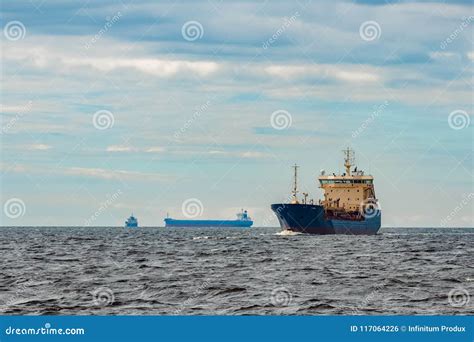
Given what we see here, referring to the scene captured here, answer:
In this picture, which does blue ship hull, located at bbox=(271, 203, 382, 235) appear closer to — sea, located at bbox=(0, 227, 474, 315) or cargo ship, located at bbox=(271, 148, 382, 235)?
cargo ship, located at bbox=(271, 148, 382, 235)

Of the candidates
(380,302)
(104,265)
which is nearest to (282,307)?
(380,302)

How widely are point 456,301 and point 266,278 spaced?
37.4 ft

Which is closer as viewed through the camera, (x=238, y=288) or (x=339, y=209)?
(x=238, y=288)

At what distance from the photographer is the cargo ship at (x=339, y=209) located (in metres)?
108

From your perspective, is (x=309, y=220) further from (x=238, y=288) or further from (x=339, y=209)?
(x=238, y=288)

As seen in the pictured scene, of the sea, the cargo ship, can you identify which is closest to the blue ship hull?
the cargo ship

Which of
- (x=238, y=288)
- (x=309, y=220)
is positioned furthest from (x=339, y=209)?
(x=238, y=288)

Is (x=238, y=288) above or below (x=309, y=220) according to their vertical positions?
below

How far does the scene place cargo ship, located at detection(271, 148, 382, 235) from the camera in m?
108

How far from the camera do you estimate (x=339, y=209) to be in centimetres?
11450

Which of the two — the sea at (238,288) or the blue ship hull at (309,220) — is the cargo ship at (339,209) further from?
the sea at (238,288)

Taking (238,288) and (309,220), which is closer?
(238,288)

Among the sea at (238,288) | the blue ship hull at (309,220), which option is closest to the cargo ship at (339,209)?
the blue ship hull at (309,220)

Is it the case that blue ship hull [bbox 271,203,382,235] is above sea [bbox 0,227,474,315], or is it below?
above
